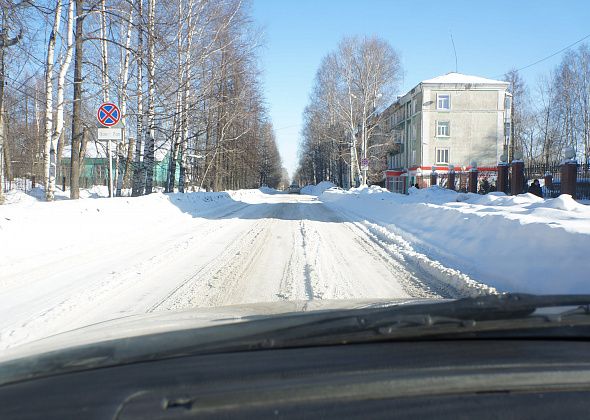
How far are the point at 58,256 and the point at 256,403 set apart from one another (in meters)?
8.08

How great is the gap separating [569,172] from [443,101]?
3616cm

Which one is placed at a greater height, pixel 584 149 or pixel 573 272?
pixel 584 149

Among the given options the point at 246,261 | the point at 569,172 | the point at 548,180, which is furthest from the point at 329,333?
the point at 548,180

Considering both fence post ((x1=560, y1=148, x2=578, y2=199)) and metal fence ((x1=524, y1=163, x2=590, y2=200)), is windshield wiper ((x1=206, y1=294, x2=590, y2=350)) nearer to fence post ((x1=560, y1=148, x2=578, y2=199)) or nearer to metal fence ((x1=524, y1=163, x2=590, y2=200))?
fence post ((x1=560, y1=148, x2=578, y2=199))

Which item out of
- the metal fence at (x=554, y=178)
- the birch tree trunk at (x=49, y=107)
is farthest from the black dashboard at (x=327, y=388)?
the metal fence at (x=554, y=178)

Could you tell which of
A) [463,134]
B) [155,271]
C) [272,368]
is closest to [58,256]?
[155,271]

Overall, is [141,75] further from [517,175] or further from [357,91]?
[357,91]

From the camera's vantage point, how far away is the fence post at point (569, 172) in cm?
1548

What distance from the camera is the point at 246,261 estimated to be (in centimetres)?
820

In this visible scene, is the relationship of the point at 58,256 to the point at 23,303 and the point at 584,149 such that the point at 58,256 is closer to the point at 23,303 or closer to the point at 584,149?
the point at 23,303

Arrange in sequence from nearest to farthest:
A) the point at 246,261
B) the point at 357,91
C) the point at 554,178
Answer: the point at 246,261 → the point at 554,178 → the point at 357,91

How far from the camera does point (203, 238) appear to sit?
36.8 feet

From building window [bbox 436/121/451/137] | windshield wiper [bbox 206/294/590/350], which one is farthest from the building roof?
windshield wiper [bbox 206/294/590/350]

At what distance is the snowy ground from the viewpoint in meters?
5.46
